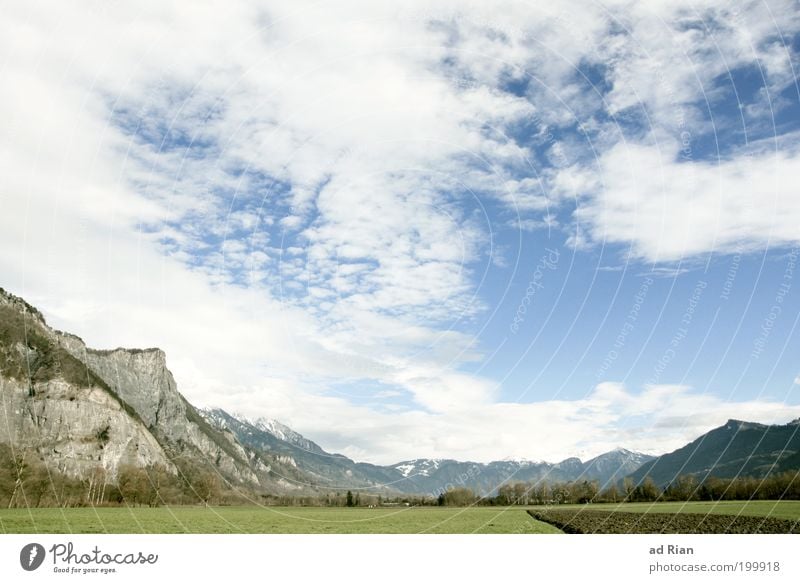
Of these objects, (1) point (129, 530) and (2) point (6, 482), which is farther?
(2) point (6, 482)

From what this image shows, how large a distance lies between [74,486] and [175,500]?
27.2 meters
